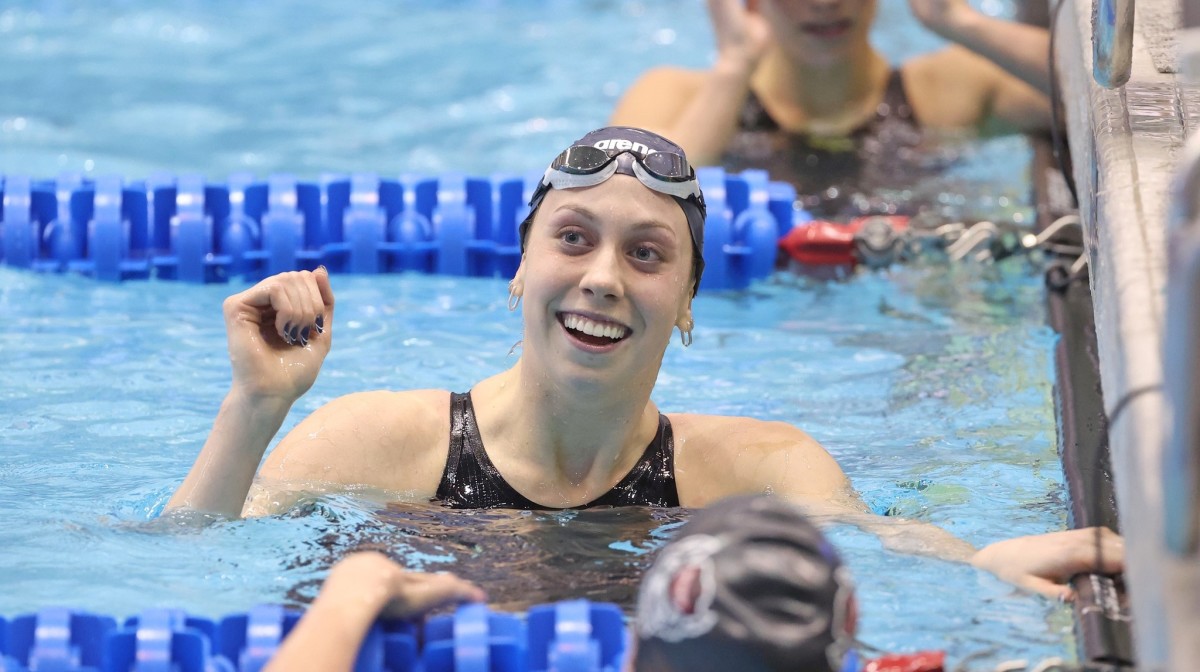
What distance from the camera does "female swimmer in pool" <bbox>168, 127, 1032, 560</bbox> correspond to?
3.04 meters

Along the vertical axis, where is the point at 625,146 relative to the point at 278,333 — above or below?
above

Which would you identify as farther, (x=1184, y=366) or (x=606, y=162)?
(x=606, y=162)

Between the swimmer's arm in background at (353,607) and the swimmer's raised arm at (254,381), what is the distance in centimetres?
56

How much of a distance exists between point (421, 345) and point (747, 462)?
174cm

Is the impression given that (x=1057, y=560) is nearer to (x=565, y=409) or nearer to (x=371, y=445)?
(x=565, y=409)

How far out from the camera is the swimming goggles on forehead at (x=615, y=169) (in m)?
3.22

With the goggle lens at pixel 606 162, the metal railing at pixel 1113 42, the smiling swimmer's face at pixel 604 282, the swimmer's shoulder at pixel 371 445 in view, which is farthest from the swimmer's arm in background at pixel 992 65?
the swimmer's shoulder at pixel 371 445

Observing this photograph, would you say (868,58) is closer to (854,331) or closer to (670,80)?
(670,80)

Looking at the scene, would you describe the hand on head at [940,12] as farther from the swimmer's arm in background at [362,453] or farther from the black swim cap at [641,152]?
the swimmer's arm in background at [362,453]

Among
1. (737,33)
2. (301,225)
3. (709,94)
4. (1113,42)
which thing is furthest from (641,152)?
(709,94)

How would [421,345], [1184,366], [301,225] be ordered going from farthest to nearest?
1. [301,225]
2. [421,345]
3. [1184,366]

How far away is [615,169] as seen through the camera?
10.6 ft

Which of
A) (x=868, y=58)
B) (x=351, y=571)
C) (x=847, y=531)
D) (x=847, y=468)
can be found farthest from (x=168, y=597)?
(x=868, y=58)

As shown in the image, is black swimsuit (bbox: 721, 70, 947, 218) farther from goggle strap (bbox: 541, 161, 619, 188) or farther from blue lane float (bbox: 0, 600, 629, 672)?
blue lane float (bbox: 0, 600, 629, 672)
